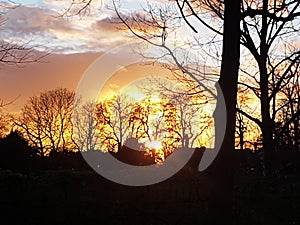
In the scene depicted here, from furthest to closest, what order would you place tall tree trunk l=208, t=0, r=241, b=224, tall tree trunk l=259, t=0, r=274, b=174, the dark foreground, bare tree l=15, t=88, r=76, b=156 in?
1. bare tree l=15, t=88, r=76, b=156
2. tall tree trunk l=259, t=0, r=274, b=174
3. the dark foreground
4. tall tree trunk l=208, t=0, r=241, b=224

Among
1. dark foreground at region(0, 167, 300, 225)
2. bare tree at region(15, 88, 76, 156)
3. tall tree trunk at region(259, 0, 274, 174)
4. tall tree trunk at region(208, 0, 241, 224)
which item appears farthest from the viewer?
bare tree at region(15, 88, 76, 156)

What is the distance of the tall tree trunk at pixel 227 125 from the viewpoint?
6.62 metres

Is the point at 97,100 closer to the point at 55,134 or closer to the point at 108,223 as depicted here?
the point at 55,134

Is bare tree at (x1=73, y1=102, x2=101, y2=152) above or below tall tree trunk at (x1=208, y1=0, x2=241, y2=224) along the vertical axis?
above

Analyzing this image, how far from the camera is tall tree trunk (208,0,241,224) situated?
6.62 m

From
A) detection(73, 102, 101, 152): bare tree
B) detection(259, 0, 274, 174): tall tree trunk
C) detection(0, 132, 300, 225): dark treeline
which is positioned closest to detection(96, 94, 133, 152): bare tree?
detection(73, 102, 101, 152): bare tree

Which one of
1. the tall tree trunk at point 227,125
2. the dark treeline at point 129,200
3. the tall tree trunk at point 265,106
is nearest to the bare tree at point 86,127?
the tall tree trunk at point 265,106

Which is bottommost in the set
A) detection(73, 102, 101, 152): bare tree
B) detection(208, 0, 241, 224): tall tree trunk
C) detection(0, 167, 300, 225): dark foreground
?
detection(0, 167, 300, 225): dark foreground

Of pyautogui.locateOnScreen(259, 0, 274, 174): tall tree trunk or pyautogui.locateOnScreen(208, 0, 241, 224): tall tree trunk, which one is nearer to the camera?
pyautogui.locateOnScreen(208, 0, 241, 224): tall tree trunk

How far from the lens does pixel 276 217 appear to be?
40.5ft

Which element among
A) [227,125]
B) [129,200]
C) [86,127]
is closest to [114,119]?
[86,127]

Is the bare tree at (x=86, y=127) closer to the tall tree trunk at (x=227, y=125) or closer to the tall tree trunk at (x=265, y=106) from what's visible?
the tall tree trunk at (x=265, y=106)

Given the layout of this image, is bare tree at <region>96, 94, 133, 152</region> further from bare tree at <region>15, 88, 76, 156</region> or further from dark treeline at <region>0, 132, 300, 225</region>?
dark treeline at <region>0, 132, 300, 225</region>

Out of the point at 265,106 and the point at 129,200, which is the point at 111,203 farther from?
the point at 265,106
